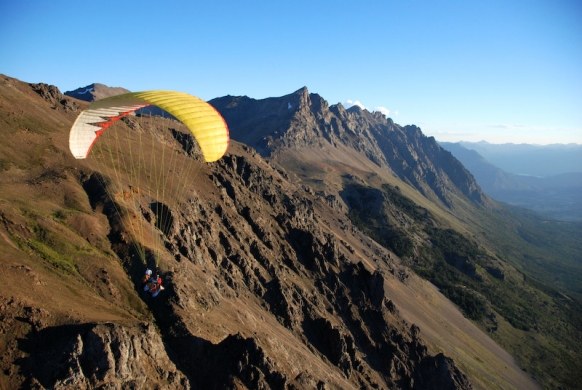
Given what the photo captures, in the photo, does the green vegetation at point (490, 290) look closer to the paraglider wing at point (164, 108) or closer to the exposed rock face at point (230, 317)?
the exposed rock face at point (230, 317)

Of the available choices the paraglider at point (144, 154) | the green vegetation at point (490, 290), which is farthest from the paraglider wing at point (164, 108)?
the green vegetation at point (490, 290)

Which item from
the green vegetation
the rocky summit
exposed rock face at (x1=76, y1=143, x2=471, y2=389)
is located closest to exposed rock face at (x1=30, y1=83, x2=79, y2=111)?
the rocky summit

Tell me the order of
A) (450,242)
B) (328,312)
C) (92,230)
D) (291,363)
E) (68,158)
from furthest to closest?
(450,242)
(328,312)
(68,158)
(291,363)
(92,230)

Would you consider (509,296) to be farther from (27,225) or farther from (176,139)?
(27,225)

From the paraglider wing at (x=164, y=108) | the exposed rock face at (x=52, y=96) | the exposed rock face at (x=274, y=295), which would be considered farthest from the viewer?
the exposed rock face at (x=52, y=96)

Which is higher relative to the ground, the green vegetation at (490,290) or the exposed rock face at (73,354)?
the exposed rock face at (73,354)

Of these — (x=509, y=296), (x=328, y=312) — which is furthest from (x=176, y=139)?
(x=509, y=296)

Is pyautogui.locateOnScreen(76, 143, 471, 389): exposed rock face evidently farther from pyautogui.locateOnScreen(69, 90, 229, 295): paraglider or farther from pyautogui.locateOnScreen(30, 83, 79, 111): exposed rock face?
pyautogui.locateOnScreen(30, 83, 79, 111): exposed rock face
